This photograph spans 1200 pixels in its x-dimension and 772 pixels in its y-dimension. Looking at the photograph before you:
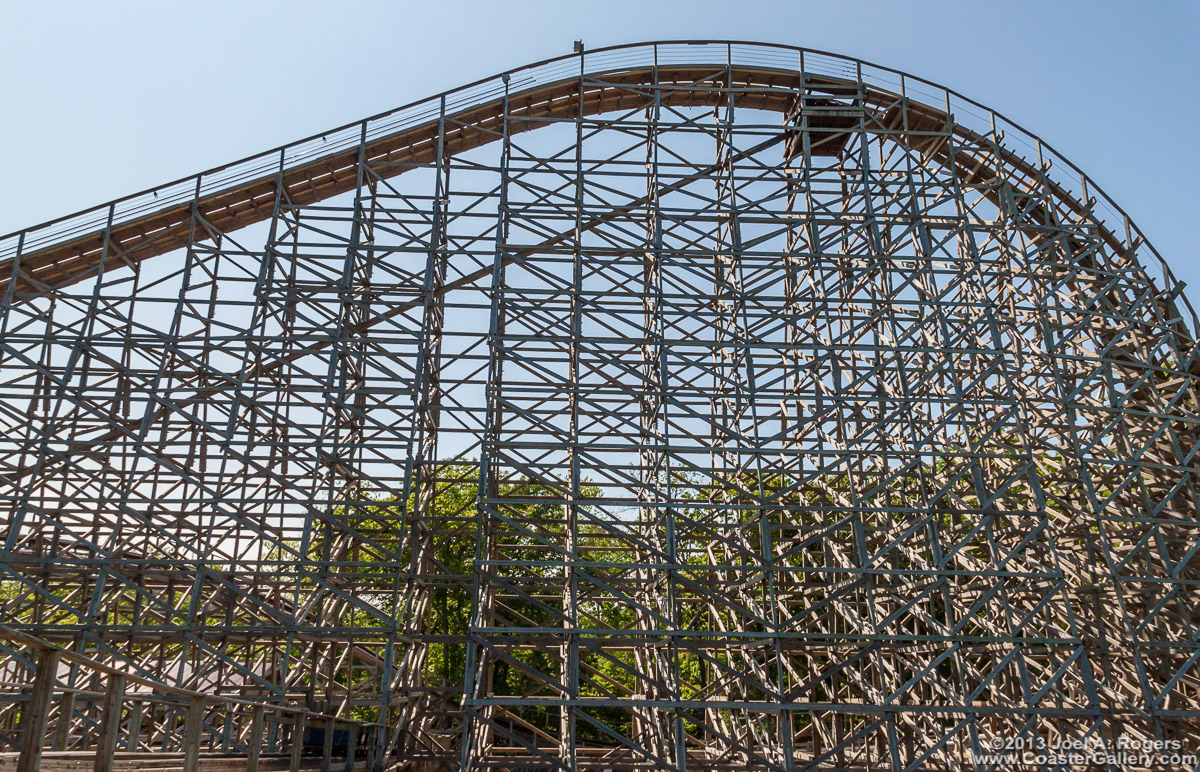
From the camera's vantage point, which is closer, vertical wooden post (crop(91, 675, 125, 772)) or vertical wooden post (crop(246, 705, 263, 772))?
vertical wooden post (crop(91, 675, 125, 772))

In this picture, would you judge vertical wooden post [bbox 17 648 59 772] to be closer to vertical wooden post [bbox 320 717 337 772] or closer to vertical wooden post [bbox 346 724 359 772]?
vertical wooden post [bbox 320 717 337 772]

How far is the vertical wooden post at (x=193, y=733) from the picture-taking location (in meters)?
5.66

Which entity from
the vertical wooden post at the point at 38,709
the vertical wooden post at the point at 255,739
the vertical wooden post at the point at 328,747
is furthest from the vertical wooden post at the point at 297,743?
the vertical wooden post at the point at 38,709

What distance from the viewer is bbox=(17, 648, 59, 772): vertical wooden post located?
12.7 feet

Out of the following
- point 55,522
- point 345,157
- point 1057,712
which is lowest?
point 1057,712

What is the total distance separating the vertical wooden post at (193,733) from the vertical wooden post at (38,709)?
1.76 metres

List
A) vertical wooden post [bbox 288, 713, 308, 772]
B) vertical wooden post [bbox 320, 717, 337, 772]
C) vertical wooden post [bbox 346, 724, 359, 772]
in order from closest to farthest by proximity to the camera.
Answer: vertical wooden post [bbox 288, 713, 308, 772] < vertical wooden post [bbox 320, 717, 337, 772] < vertical wooden post [bbox 346, 724, 359, 772]

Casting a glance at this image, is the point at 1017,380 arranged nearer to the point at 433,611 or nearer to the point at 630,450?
the point at 630,450

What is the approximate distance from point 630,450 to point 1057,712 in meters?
5.86

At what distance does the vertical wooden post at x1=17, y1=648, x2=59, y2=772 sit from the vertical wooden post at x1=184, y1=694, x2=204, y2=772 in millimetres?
1763

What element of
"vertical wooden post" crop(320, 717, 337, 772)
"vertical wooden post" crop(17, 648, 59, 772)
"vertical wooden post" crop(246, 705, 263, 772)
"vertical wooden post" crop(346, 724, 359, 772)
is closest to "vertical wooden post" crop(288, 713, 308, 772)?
"vertical wooden post" crop(320, 717, 337, 772)

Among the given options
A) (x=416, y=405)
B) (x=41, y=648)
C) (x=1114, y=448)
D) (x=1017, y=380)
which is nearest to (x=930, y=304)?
(x=1017, y=380)

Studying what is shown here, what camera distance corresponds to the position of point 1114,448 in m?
14.7

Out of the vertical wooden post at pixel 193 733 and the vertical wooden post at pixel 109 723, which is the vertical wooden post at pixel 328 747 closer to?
the vertical wooden post at pixel 193 733
